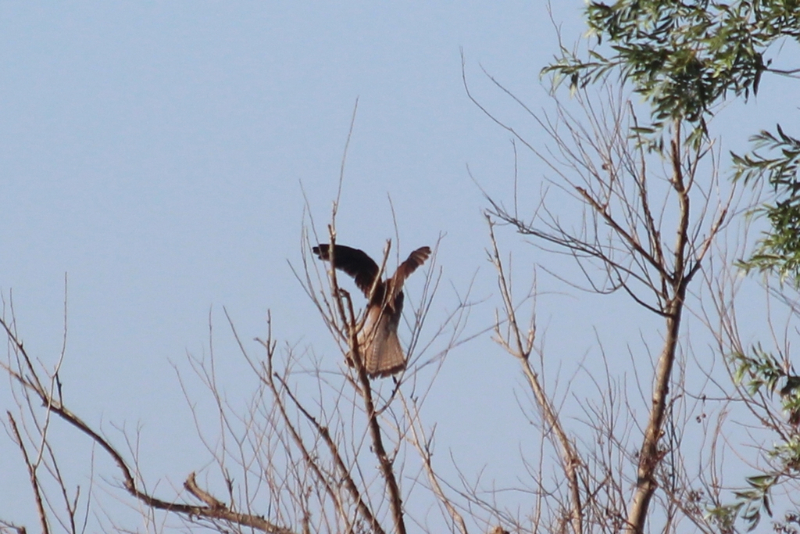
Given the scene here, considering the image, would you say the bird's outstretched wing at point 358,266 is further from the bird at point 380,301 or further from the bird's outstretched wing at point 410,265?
the bird's outstretched wing at point 410,265

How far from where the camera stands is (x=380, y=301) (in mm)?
6246

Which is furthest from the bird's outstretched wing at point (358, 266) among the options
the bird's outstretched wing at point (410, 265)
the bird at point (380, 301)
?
the bird's outstretched wing at point (410, 265)

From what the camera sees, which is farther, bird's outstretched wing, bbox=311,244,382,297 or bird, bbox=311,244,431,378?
bird's outstretched wing, bbox=311,244,382,297

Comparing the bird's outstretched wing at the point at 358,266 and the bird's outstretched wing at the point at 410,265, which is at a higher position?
the bird's outstretched wing at the point at 358,266

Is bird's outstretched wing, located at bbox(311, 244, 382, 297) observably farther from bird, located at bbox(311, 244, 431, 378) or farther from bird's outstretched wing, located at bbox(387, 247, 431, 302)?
bird's outstretched wing, located at bbox(387, 247, 431, 302)

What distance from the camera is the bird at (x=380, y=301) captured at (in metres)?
5.70

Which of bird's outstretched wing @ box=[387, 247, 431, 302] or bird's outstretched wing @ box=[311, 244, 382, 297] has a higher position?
bird's outstretched wing @ box=[311, 244, 382, 297]

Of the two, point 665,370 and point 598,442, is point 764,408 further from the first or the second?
point 598,442

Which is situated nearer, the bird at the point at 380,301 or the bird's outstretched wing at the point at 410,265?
the bird at the point at 380,301

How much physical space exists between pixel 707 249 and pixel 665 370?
0.69 m

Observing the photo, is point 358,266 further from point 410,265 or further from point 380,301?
point 410,265

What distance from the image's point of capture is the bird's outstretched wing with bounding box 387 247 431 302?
19.4 feet

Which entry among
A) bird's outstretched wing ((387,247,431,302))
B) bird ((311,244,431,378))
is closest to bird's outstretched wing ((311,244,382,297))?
bird ((311,244,431,378))

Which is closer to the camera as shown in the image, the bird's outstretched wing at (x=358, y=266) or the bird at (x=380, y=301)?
the bird at (x=380, y=301)
